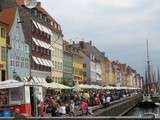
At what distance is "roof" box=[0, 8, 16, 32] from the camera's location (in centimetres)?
7400

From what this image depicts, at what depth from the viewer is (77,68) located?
134625 mm

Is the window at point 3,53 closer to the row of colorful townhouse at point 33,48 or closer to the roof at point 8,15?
the row of colorful townhouse at point 33,48

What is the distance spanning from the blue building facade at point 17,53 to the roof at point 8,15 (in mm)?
652

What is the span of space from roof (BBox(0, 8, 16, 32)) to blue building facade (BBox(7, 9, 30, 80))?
65cm

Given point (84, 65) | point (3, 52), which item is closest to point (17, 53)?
point (3, 52)

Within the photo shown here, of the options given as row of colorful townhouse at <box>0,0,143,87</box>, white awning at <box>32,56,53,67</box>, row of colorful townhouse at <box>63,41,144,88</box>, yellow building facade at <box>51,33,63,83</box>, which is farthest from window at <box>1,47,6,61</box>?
row of colorful townhouse at <box>63,41,144,88</box>

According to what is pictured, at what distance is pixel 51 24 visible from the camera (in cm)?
10444

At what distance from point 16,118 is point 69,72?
109 metres

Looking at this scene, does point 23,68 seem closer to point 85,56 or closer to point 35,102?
point 35,102

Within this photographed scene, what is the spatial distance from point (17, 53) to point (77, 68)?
59974mm

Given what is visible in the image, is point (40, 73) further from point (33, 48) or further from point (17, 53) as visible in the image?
point (17, 53)

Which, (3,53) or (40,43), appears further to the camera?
(40,43)

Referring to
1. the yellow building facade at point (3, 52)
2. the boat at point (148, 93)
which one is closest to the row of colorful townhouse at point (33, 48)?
the yellow building facade at point (3, 52)

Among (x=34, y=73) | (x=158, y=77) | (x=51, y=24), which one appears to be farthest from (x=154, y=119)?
(x=158, y=77)
